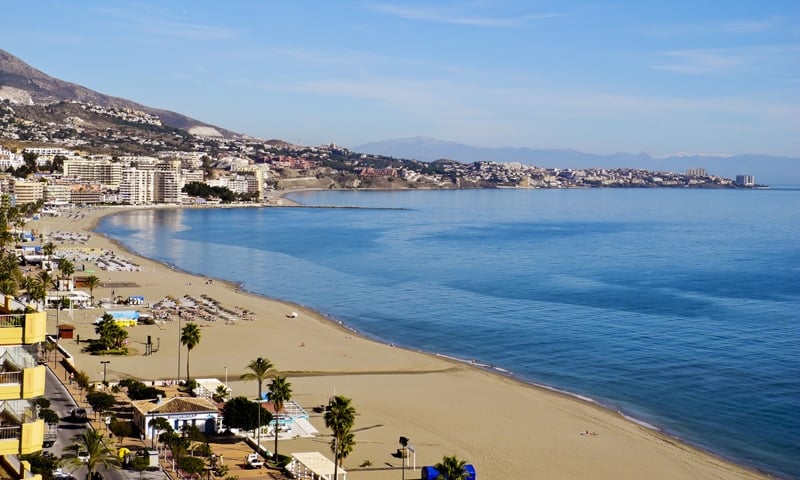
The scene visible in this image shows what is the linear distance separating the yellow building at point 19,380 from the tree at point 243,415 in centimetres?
1331

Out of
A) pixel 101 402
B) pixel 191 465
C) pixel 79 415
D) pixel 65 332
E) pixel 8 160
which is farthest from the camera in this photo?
pixel 8 160

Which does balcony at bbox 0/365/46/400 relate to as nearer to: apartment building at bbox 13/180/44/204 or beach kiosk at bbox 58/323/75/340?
beach kiosk at bbox 58/323/75/340

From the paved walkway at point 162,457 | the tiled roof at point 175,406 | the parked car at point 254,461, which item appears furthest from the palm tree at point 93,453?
the tiled roof at point 175,406

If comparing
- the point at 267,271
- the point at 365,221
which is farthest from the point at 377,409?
the point at 365,221

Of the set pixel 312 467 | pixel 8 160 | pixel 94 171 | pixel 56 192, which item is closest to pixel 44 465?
pixel 312 467

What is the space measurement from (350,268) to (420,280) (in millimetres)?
6776

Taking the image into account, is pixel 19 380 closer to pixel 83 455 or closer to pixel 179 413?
pixel 83 455

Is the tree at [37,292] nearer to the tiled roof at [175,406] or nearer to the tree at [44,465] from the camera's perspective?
the tiled roof at [175,406]

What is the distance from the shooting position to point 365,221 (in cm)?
9856

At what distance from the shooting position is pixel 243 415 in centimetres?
2009

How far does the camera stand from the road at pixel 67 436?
16203 millimetres

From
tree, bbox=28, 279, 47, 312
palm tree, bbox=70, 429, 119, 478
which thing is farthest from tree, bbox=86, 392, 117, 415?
tree, bbox=28, 279, 47, 312

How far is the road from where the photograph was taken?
53.2ft

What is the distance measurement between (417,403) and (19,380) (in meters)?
18.7
